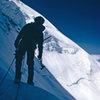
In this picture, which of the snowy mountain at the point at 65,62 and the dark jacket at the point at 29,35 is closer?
the dark jacket at the point at 29,35

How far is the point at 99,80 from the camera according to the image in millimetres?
42719

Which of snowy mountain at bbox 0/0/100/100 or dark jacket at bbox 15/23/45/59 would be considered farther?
snowy mountain at bbox 0/0/100/100

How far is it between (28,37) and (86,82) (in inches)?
1436

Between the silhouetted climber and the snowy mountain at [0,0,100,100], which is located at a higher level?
the snowy mountain at [0,0,100,100]

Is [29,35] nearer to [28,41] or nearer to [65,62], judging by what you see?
[28,41]

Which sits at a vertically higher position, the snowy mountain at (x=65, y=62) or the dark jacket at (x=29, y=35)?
the snowy mountain at (x=65, y=62)

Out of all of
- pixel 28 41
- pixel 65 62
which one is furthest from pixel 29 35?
pixel 65 62

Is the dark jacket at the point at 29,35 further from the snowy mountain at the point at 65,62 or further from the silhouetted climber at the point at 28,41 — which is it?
the snowy mountain at the point at 65,62

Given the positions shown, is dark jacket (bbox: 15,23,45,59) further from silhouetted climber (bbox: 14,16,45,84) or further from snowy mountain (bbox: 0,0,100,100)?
snowy mountain (bbox: 0,0,100,100)

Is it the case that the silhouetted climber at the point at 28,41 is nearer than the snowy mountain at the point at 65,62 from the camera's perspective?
Yes

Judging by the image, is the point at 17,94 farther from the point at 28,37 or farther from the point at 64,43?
the point at 64,43

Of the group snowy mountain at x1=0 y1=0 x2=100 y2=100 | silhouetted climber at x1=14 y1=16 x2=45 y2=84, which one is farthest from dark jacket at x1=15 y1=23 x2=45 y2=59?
snowy mountain at x1=0 y1=0 x2=100 y2=100

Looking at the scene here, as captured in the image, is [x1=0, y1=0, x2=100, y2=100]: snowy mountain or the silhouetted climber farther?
[x1=0, y1=0, x2=100, y2=100]: snowy mountain

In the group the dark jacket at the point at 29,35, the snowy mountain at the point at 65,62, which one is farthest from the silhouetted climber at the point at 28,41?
the snowy mountain at the point at 65,62
